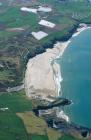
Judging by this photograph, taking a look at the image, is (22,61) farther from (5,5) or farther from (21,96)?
(5,5)

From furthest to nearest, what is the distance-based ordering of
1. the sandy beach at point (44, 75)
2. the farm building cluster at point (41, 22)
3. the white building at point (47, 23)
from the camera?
the white building at point (47, 23)
the farm building cluster at point (41, 22)
the sandy beach at point (44, 75)

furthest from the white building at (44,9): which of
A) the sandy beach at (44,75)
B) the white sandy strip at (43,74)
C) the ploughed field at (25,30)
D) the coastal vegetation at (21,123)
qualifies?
the coastal vegetation at (21,123)

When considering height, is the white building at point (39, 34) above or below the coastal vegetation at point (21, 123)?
below

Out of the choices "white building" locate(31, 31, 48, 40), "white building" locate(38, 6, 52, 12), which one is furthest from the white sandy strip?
"white building" locate(38, 6, 52, 12)

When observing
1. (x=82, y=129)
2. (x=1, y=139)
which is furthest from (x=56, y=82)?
(x=1, y=139)

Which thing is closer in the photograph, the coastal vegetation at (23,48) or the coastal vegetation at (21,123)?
the coastal vegetation at (21,123)

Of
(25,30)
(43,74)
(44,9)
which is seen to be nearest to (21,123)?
(43,74)

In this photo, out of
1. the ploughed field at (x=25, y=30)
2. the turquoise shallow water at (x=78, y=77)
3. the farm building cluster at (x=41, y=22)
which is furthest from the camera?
the farm building cluster at (x=41, y=22)

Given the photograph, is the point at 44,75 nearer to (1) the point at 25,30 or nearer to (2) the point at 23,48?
(2) the point at 23,48

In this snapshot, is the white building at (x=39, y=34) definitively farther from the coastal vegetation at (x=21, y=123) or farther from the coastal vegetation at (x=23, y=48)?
the coastal vegetation at (x=21, y=123)
